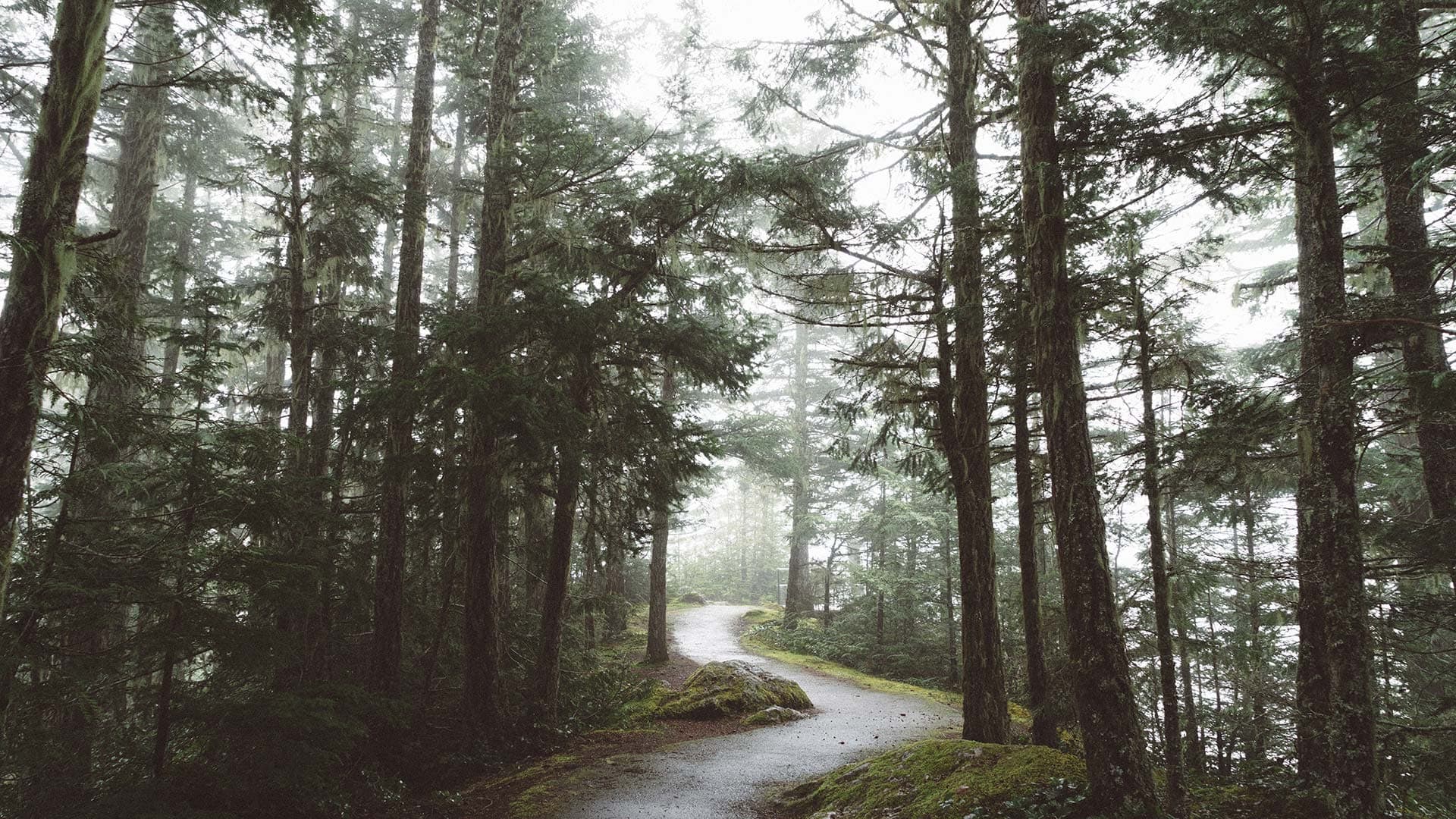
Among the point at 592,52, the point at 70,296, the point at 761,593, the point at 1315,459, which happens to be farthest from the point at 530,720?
the point at 761,593

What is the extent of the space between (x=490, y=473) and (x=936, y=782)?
21.9 ft

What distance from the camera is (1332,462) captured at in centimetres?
470

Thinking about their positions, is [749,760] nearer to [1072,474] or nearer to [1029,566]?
[1029,566]

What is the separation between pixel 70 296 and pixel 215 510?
6.66 ft

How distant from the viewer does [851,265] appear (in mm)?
9234

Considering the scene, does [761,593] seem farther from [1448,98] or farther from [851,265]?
[1448,98]

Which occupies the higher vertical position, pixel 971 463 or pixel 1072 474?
pixel 971 463

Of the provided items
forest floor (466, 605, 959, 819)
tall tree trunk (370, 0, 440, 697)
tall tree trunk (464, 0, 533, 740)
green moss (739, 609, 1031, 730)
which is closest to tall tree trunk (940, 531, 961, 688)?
green moss (739, 609, 1031, 730)

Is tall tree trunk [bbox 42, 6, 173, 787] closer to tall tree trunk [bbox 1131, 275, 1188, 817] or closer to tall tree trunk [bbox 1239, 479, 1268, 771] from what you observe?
tall tree trunk [bbox 1131, 275, 1188, 817]

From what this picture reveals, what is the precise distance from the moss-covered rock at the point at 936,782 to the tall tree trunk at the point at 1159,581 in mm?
1539

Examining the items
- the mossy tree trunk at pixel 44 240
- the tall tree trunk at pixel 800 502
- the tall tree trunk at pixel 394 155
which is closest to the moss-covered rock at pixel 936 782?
the mossy tree trunk at pixel 44 240

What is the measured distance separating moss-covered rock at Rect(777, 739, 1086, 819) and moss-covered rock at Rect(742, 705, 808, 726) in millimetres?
4070

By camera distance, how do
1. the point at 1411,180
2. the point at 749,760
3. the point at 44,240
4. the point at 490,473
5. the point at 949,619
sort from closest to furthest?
the point at 44,240 < the point at 1411,180 < the point at 749,760 < the point at 490,473 < the point at 949,619

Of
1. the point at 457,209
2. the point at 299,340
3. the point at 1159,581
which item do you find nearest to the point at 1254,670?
the point at 1159,581
